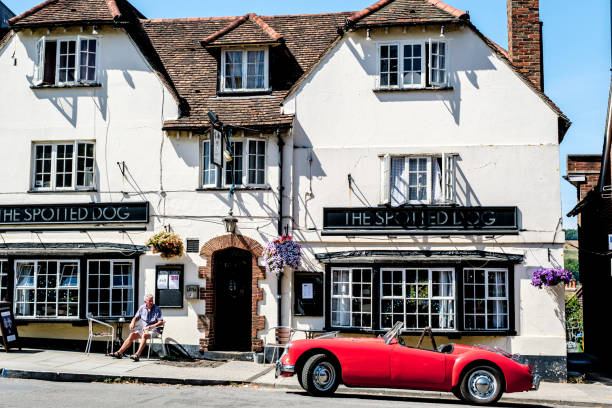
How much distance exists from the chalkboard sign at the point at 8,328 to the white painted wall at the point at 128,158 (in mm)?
758

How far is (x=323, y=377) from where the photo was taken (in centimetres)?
1237

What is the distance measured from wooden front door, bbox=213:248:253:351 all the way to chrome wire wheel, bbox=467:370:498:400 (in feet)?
22.1

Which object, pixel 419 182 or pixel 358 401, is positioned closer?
pixel 358 401

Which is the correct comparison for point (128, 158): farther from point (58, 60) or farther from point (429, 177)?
point (429, 177)

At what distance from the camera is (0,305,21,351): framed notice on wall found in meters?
16.2

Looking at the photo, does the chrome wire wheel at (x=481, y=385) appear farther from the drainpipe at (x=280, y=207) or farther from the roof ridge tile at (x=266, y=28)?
the roof ridge tile at (x=266, y=28)

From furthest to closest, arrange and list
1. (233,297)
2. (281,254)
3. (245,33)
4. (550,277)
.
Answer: (245,33)
(233,297)
(281,254)
(550,277)

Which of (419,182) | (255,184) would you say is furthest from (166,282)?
(419,182)

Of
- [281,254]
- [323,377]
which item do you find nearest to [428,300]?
[281,254]

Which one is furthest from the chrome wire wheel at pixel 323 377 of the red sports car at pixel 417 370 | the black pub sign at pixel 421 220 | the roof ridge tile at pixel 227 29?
the roof ridge tile at pixel 227 29

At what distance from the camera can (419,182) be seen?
1677cm

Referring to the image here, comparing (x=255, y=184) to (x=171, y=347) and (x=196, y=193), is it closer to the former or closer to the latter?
(x=196, y=193)

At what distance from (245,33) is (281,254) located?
6.01 metres

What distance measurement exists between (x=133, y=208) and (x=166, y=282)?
2.10m
